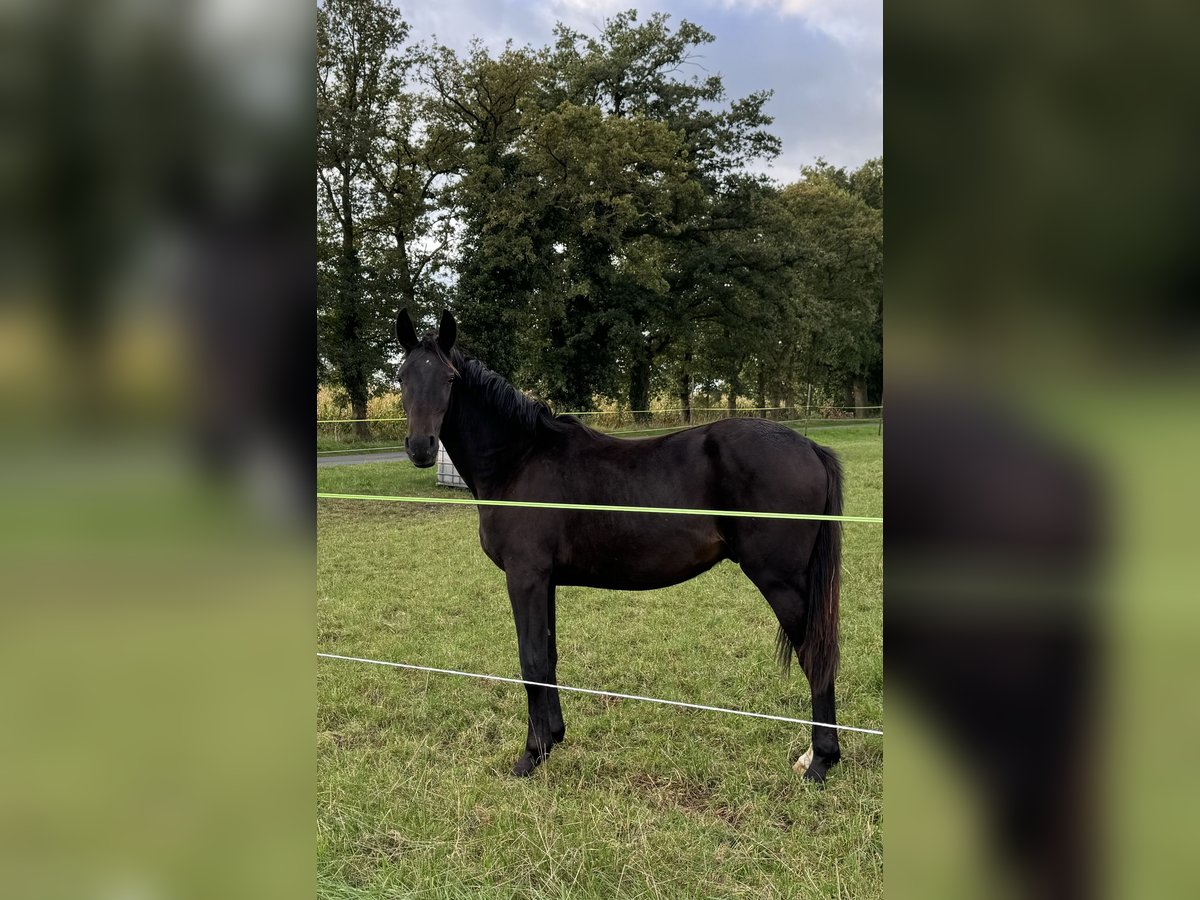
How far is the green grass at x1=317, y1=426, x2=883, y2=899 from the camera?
194 cm

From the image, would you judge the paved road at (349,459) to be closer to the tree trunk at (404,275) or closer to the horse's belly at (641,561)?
the tree trunk at (404,275)

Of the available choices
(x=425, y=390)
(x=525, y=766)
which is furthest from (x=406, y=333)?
(x=525, y=766)

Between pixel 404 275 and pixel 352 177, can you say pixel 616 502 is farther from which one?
Result: pixel 352 177

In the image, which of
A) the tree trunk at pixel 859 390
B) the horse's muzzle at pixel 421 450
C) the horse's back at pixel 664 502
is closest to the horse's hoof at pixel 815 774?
the horse's back at pixel 664 502

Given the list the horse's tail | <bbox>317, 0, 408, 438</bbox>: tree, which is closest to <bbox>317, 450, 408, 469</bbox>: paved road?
<bbox>317, 0, 408, 438</bbox>: tree

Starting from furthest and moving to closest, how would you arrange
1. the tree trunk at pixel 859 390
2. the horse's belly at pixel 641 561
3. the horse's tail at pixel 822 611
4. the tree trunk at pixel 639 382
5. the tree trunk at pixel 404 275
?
the tree trunk at pixel 859 390, the tree trunk at pixel 639 382, the tree trunk at pixel 404 275, the horse's belly at pixel 641 561, the horse's tail at pixel 822 611

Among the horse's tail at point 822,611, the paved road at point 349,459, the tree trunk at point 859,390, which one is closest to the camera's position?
the horse's tail at point 822,611

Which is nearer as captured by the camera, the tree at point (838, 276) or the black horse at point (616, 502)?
the black horse at point (616, 502)

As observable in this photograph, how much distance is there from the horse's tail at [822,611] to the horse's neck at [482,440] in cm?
125

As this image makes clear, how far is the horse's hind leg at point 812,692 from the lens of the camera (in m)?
2.49
